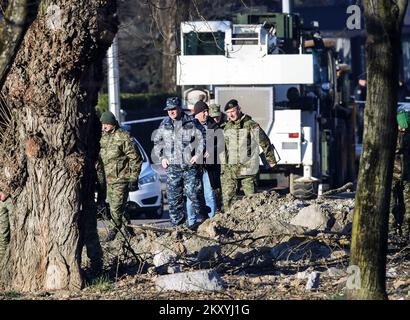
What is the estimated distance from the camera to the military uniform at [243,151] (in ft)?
51.1

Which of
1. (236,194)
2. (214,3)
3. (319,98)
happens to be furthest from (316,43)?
(214,3)

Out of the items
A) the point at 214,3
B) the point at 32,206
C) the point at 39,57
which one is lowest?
the point at 32,206

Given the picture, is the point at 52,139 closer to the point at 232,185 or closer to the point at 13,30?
the point at 13,30

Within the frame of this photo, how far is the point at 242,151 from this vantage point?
15.6 m

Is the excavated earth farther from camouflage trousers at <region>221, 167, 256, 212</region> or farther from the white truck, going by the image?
the white truck

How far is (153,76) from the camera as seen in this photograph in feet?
129

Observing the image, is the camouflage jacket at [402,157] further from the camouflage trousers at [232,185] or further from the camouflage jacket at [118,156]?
the camouflage jacket at [118,156]

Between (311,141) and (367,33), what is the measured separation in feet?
36.8

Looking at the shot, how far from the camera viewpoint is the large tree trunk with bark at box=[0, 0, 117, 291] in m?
10.0

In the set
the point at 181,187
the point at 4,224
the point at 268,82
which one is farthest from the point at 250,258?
the point at 268,82

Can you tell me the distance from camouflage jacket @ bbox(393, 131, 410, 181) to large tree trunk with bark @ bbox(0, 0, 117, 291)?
5.13 metres

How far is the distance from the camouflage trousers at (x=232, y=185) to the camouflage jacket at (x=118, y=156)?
164cm
